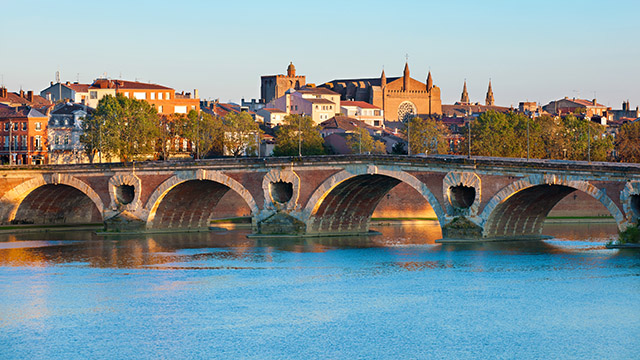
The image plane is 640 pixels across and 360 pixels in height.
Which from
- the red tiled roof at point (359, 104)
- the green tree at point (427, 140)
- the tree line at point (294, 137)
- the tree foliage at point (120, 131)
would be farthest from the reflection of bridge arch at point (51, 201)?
the red tiled roof at point (359, 104)

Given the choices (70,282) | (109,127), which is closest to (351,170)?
(70,282)

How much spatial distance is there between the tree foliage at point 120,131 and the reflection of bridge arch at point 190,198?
2635cm

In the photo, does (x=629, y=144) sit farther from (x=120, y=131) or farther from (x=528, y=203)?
(x=120, y=131)

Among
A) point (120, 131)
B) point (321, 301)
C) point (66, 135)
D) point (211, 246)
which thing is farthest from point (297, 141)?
point (321, 301)

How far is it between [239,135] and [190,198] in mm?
42504

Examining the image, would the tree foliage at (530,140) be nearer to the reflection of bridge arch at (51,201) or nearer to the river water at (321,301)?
the river water at (321,301)

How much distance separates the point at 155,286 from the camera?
56750 millimetres

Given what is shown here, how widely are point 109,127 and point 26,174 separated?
88.9ft

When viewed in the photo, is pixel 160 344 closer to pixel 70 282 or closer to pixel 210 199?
pixel 70 282

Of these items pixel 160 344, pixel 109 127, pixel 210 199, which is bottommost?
pixel 160 344

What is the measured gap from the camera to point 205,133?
12394 centimetres

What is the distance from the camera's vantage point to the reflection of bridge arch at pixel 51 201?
86.4 m

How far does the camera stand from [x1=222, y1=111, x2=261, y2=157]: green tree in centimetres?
12756

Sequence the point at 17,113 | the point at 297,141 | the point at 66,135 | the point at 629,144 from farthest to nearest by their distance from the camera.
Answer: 1. the point at 297,141
2. the point at 629,144
3. the point at 66,135
4. the point at 17,113
